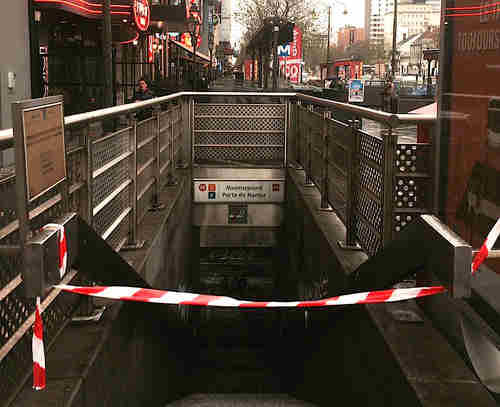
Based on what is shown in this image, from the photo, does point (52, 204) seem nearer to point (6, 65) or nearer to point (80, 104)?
point (6, 65)

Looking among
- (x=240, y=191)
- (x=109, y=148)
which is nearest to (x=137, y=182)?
(x=109, y=148)

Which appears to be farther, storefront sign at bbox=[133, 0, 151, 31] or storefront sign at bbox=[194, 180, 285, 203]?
storefront sign at bbox=[133, 0, 151, 31]

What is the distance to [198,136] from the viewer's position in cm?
1430

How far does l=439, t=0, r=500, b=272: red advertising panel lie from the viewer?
391cm

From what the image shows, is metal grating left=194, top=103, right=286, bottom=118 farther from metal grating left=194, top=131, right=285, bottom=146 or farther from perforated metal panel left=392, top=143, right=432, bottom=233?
perforated metal panel left=392, top=143, right=432, bottom=233

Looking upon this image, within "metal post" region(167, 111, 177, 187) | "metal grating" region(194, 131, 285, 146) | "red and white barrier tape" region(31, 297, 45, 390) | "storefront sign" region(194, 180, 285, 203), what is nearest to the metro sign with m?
"metal grating" region(194, 131, 285, 146)

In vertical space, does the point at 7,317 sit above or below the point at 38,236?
below

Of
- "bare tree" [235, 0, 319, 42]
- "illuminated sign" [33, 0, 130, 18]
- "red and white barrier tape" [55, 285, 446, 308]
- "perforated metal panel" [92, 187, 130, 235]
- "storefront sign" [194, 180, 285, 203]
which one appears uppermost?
"bare tree" [235, 0, 319, 42]

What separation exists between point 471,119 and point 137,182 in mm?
3630

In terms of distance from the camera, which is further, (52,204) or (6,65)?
(6,65)

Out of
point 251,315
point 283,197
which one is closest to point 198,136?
point 283,197

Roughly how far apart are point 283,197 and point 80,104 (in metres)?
13.0

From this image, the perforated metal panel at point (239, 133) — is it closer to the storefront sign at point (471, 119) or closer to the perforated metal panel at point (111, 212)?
the perforated metal panel at point (111, 212)

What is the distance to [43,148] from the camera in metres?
3.34
